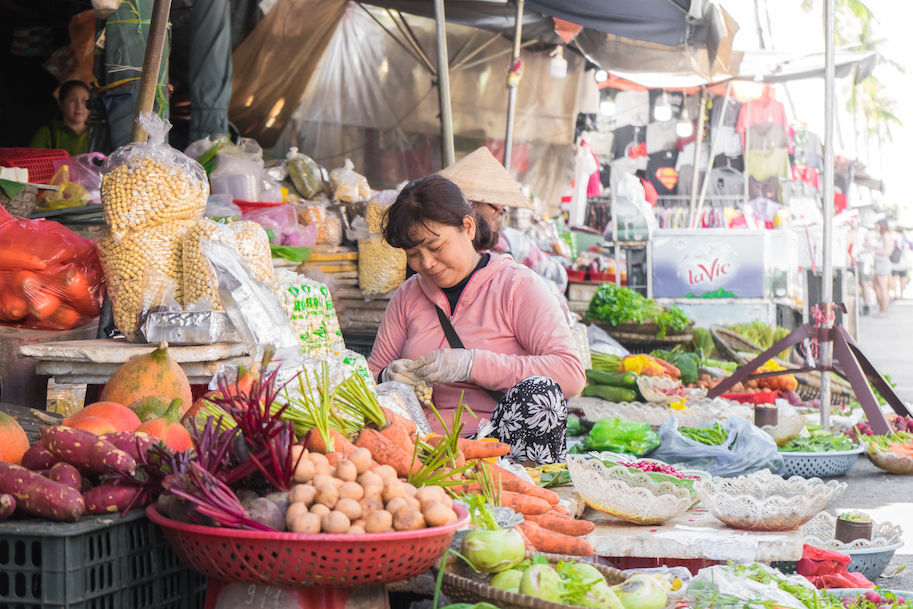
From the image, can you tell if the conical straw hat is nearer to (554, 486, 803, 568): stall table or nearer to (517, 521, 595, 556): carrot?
(554, 486, 803, 568): stall table

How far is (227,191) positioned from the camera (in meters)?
4.90

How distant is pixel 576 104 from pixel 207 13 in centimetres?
548

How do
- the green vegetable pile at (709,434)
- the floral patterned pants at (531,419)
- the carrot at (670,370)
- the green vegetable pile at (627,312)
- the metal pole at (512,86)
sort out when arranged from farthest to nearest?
the green vegetable pile at (627,312) → the carrot at (670,370) → the metal pole at (512,86) → the green vegetable pile at (709,434) → the floral patterned pants at (531,419)

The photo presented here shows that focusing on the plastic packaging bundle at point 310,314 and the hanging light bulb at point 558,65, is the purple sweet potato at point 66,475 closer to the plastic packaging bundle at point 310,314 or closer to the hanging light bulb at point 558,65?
the plastic packaging bundle at point 310,314

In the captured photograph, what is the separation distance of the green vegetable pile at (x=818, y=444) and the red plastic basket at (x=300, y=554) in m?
4.01

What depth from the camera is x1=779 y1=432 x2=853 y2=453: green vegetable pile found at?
522 centimetres

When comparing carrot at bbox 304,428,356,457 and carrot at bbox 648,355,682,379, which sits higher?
carrot at bbox 304,428,356,457

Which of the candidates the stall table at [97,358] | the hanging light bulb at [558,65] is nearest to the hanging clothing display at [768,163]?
the hanging light bulb at [558,65]

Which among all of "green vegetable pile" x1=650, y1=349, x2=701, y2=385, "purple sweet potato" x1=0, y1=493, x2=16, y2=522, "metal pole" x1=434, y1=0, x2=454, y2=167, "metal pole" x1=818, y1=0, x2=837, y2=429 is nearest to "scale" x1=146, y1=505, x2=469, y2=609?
"purple sweet potato" x1=0, y1=493, x2=16, y2=522

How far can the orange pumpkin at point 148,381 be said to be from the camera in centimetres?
238

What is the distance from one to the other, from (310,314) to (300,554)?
1.91 metres

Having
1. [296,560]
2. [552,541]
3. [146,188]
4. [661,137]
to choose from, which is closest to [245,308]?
[146,188]

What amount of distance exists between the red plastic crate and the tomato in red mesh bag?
159 cm

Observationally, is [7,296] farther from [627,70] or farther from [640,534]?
[627,70]
